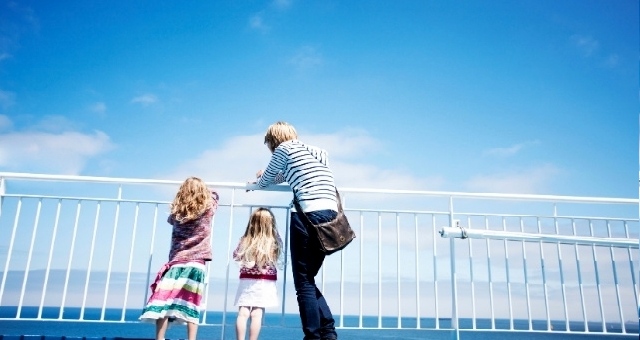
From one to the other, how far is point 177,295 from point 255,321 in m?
0.58

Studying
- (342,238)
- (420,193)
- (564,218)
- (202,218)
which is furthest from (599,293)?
(202,218)

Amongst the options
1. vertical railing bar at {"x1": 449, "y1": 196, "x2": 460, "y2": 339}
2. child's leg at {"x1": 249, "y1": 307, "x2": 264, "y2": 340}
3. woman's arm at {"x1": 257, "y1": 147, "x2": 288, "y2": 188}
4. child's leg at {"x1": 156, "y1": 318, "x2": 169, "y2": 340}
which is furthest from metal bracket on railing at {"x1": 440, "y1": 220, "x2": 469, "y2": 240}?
child's leg at {"x1": 156, "y1": 318, "x2": 169, "y2": 340}

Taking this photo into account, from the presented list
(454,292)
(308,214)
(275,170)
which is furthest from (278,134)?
(454,292)

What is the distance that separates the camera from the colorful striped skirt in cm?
282

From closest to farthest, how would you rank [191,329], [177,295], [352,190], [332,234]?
[332,234]
[191,329]
[177,295]
[352,190]

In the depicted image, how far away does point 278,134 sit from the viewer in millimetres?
3111

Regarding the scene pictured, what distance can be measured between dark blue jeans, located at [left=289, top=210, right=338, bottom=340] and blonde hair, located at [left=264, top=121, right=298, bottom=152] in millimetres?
657

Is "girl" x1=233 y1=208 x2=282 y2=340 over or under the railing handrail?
under

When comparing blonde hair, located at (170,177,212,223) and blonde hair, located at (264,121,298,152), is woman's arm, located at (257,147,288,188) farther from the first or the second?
blonde hair, located at (170,177,212,223)

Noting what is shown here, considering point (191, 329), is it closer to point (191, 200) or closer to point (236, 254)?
point (236, 254)

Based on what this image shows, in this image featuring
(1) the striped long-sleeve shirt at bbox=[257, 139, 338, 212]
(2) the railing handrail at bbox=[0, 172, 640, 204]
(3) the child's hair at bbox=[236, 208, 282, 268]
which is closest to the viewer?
(1) the striped long-sleeve shirt at bbox=[257, 139, 338, 212]

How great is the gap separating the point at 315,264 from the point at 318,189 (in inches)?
19.6

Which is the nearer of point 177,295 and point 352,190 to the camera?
point 177,295

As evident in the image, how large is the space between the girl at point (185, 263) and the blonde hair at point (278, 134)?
2.01 ft
